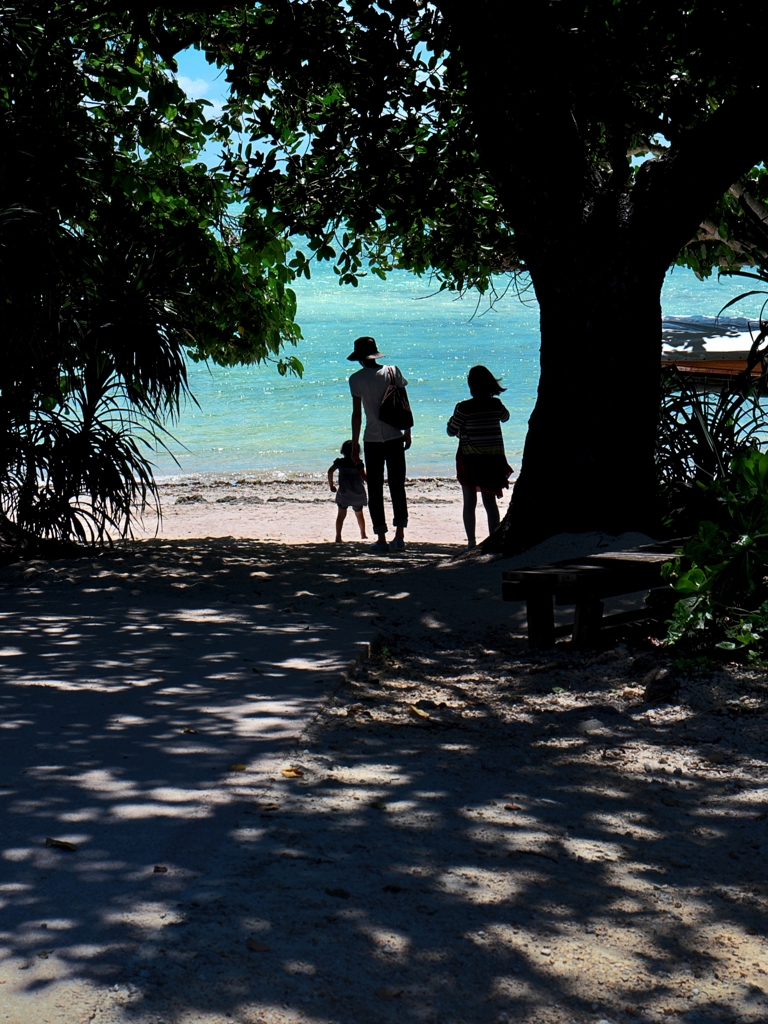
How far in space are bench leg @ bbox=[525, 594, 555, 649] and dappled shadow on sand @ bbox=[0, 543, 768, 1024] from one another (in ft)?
0.75

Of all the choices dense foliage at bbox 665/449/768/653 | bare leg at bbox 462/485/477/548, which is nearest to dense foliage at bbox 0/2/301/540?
bare leg at bbox 462/485/477/548

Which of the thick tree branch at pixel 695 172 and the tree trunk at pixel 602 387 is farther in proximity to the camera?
the tree trunk at pixel 602 387

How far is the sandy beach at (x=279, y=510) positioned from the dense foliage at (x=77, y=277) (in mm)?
3524

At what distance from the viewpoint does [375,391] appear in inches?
366

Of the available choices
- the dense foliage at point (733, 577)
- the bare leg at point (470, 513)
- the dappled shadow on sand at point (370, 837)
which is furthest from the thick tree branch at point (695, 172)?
the dappled shadow on sand at point (370, 837)

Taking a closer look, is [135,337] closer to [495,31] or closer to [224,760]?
[495,31]

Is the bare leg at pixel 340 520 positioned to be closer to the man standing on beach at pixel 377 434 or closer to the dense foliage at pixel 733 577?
the man standing on beach at pixel 377 434

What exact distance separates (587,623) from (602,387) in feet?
7.72

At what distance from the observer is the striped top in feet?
29.2

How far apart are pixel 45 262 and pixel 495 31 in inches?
141

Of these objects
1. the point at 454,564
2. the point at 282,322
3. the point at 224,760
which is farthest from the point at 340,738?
the point at 282,322

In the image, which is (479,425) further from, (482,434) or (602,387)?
(602,387)

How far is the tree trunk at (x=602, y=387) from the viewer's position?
727 cm

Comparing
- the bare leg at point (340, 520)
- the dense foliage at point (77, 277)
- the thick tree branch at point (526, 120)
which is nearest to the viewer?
the thick tree branch at point (526, 120)
